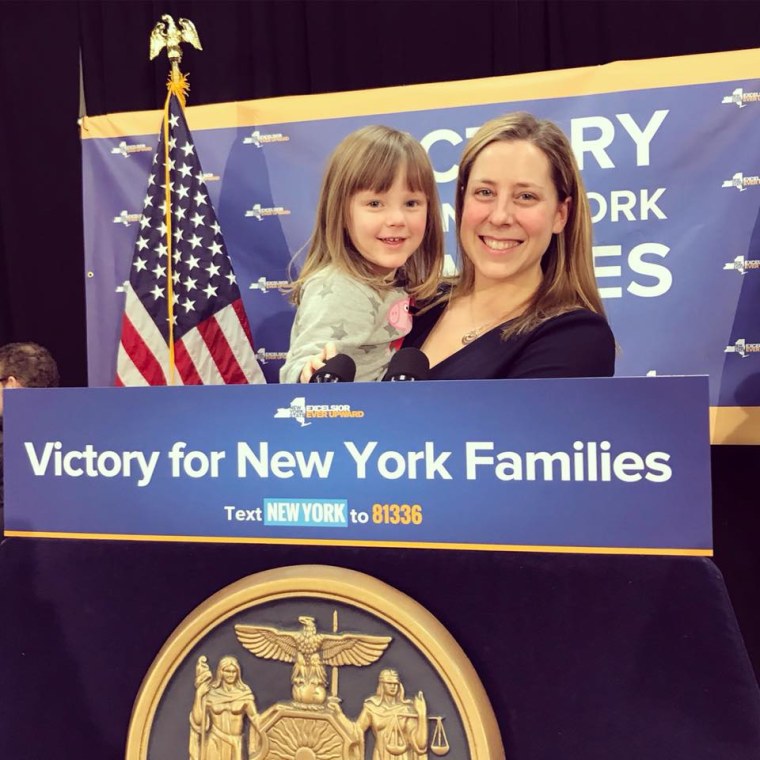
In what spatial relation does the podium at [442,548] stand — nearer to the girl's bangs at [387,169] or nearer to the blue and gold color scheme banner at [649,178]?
the girl's bangs at [387,169]

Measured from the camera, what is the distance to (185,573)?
→ 1.05 metres

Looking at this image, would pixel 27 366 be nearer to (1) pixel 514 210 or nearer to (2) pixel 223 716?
(1) pixel 514 210

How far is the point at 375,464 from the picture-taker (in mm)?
1001

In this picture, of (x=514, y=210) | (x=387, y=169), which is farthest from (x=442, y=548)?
(x=387, y=169)

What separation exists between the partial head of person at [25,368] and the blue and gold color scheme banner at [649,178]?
2.83ft

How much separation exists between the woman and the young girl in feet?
→ 0.64

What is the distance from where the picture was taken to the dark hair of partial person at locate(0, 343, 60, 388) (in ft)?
10.8

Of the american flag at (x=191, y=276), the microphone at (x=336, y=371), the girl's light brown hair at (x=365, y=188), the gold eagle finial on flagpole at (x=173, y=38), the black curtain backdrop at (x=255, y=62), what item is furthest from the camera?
the american flag at (x=191, y=276)

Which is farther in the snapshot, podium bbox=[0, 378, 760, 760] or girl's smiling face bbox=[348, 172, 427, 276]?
girl's smiling face bbox=[348, 172, 427, 276]

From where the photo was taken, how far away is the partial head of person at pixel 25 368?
10.8 ft

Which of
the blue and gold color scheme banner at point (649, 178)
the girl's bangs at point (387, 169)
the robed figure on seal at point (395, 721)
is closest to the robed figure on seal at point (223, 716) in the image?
the robed figure on seal at point (395, 721)

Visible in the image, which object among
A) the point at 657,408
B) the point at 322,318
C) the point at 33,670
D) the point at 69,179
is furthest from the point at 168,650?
the point at 69,179

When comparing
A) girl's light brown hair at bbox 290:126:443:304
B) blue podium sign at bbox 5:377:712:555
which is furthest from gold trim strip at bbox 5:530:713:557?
girl's light brown hair at bbox 290:126:443:304

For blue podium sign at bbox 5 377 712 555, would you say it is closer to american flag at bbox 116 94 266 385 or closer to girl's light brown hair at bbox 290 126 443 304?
girl's light brown hair at bbox 290 126 443 304
